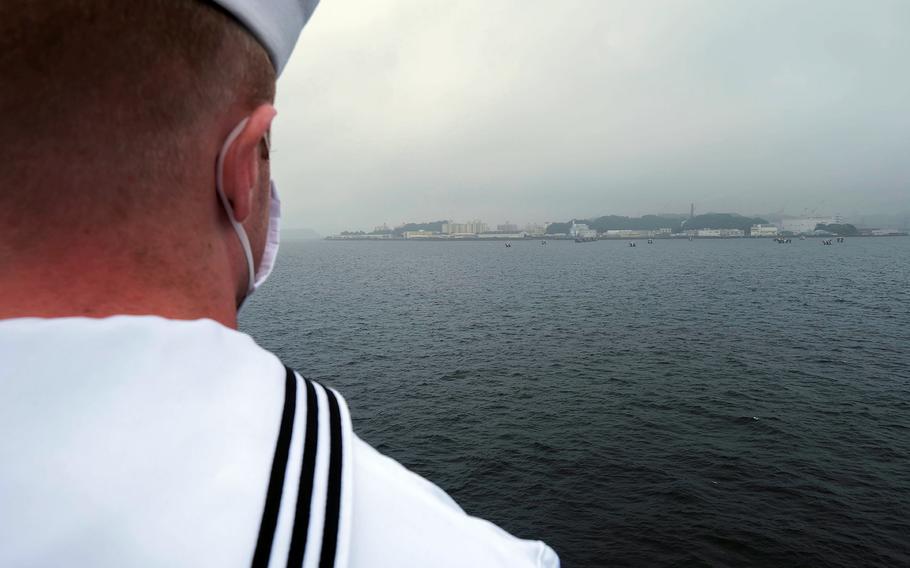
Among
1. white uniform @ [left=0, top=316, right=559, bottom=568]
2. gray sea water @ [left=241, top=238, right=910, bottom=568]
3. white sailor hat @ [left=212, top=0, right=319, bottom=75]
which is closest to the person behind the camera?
white uniform @ [left=0, top=316, right=559, bottom=568]

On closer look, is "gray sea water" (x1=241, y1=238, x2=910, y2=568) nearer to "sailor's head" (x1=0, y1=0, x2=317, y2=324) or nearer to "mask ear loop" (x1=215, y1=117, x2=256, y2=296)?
"mask ear loop" (x1=215, y1=117, x2=256, y2=296)

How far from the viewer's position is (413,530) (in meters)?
1.08

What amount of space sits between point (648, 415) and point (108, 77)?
32805mm

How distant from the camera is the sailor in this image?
2.58 ft

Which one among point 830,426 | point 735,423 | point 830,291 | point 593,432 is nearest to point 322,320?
point 593,432

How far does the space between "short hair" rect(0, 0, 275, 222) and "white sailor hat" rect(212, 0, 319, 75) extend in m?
0.04

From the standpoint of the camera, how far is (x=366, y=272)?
4651 inches

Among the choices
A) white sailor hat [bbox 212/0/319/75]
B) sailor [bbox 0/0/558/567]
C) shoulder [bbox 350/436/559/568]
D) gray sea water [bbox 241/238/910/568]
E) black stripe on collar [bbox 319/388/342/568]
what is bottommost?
gray sea water [bbox 241/238/910/568]

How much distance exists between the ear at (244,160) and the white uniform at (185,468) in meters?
0.49

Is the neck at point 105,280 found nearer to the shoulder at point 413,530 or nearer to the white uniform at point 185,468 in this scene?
the white uniform at point 185,468

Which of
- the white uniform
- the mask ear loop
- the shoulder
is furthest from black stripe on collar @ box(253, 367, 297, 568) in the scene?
the mask ear loop

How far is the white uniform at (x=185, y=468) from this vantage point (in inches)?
29.6

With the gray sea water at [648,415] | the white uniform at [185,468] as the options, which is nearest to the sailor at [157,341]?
the white uniform at [185,468]

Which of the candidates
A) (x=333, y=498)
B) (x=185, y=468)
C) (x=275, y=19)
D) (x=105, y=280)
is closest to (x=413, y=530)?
(x=333, y=498)
